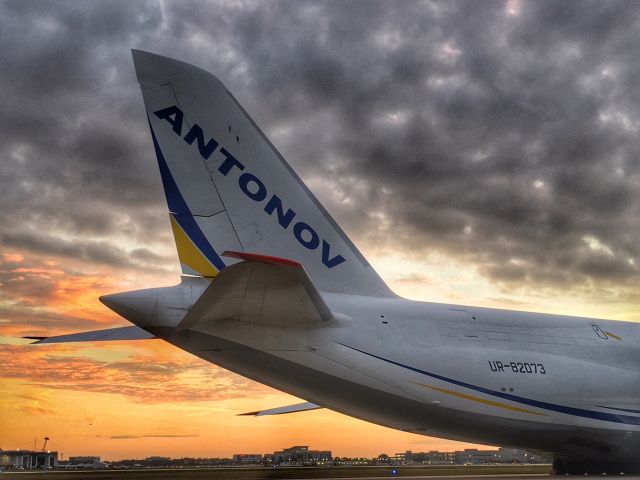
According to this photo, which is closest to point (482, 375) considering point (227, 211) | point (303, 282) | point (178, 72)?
point (303, 282)

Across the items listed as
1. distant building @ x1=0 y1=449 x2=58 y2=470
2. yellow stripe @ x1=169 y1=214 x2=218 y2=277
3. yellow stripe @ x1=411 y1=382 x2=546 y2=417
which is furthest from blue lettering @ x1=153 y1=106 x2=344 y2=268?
distant building @ x1=0 y1=449 x2=58 y2=470

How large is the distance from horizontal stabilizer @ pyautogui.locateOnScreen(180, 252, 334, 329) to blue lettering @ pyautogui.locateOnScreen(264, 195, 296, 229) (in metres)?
2.07

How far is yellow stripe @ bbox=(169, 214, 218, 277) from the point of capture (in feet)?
36.1

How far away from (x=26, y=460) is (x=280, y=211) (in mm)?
43494

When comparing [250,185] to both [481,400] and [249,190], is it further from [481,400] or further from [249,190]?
[481,400]

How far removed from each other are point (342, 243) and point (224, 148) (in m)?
2.73

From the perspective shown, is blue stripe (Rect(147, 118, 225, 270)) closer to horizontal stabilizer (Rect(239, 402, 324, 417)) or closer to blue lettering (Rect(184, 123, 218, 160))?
blue lettering (Rect(184, 123, 218, 160))

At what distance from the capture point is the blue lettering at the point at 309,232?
12.0 meters

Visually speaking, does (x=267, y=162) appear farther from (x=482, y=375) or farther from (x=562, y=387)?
(x=562, y=387)

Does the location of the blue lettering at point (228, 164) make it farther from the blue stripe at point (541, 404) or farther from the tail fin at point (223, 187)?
the blue stripe at point (541, 404)

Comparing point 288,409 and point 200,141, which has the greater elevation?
point 200,141

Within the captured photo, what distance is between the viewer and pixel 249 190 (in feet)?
38.9

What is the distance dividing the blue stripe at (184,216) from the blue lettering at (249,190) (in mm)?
1082

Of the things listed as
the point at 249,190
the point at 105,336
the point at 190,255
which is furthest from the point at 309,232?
the point at 105,336
